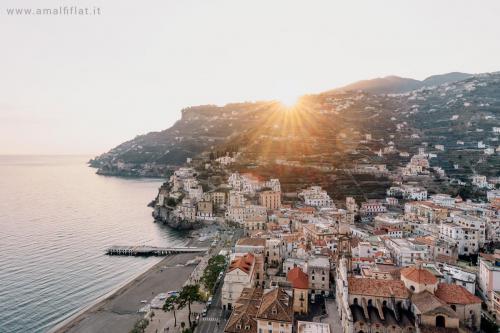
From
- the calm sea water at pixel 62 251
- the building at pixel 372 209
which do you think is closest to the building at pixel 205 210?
the calm sea water at pixel 62 251

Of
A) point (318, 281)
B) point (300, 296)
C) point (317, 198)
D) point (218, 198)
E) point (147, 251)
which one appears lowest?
point (147, 251)

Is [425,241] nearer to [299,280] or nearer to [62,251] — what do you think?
[299,280]

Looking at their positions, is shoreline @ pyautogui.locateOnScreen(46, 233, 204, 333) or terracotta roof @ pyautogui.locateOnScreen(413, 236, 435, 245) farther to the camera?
terracotta roof @ pyautogui.locateOnScreen(413, 236, 435, 245)

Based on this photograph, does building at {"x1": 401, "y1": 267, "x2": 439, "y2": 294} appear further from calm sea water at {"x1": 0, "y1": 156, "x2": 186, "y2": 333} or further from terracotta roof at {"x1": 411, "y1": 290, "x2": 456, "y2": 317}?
calm sea water at {"x1": 0, "y1": 156, "x2": 186, "y2": 333}

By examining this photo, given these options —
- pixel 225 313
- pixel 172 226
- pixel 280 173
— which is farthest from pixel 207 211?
pixel 225 313

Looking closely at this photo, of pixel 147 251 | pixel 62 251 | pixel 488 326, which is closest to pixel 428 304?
pixel 488 326

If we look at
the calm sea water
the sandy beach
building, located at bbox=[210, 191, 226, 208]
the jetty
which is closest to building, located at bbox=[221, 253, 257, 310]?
the sandy beach
